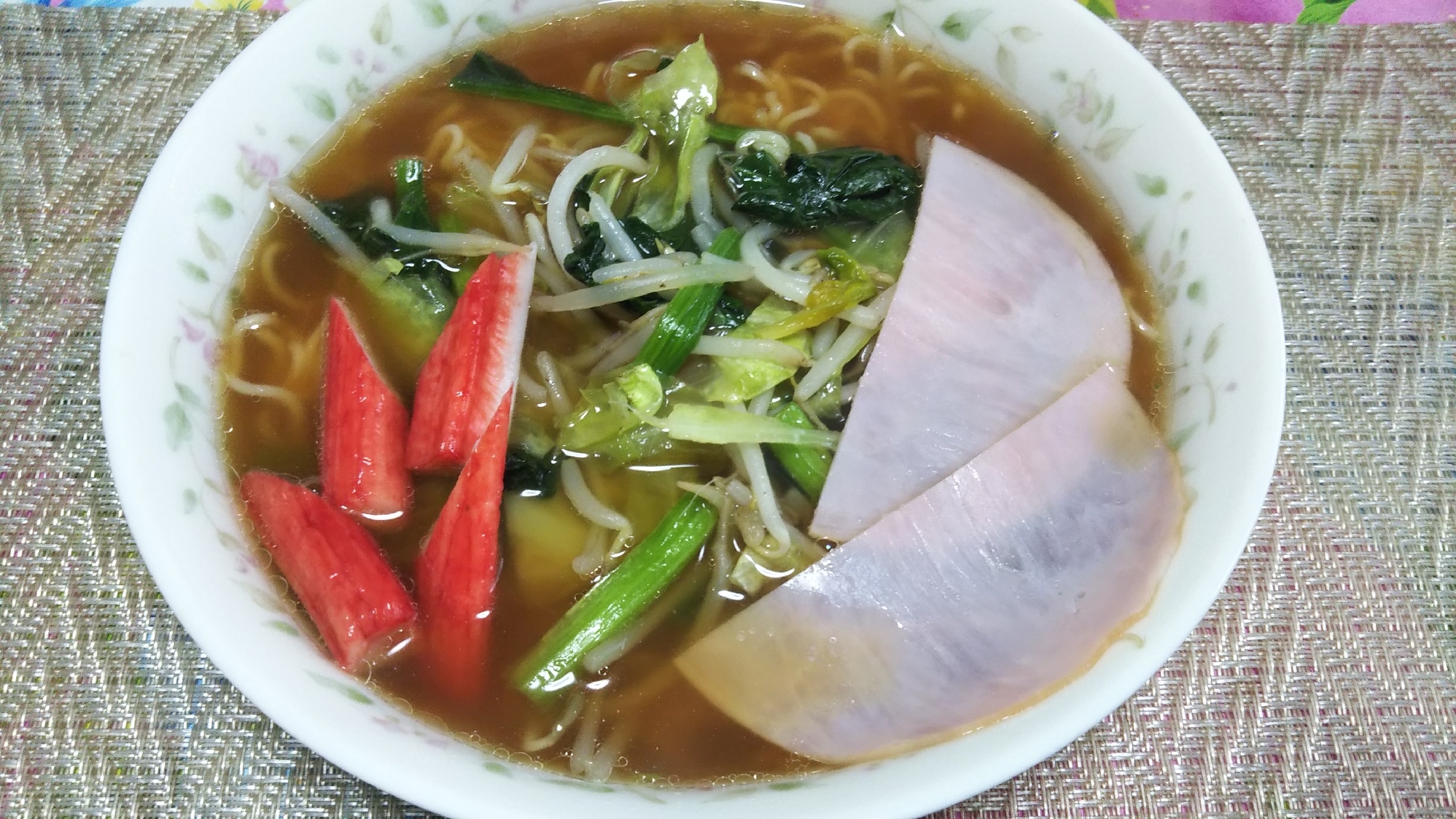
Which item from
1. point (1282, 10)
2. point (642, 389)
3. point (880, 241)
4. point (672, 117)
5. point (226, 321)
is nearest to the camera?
point (642, 389)

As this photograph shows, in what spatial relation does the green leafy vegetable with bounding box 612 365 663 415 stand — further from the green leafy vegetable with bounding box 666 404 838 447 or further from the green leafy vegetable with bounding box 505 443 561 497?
the green leafy vegetable with bounding box 505 443 561 497

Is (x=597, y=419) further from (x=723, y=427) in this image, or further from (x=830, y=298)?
(x=830, y=298)

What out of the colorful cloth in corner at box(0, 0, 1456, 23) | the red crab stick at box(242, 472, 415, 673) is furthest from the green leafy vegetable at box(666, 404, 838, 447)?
the colorful cloth in corner at box(0, 0, 1456, 23)

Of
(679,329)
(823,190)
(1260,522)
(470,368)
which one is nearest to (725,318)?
(679,329)

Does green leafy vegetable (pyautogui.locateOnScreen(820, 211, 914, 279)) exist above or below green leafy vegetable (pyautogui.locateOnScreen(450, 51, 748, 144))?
below

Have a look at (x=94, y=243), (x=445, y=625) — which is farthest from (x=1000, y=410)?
(x=94, y=243)

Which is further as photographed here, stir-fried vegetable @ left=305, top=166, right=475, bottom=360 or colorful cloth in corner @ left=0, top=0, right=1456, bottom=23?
colorful cloth in corner @ left=0, top=0, right=1456, bottom=23

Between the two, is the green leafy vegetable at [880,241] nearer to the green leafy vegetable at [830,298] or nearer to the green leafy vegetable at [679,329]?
the green leafy vegetable at [830,298]
